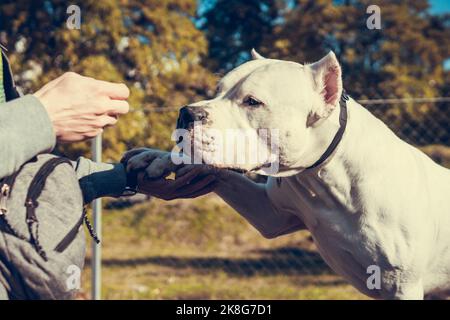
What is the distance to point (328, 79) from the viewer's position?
1.83m

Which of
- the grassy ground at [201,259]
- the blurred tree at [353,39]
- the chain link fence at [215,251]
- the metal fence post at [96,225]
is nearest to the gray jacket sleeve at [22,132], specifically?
the metal fence post at [96,225]

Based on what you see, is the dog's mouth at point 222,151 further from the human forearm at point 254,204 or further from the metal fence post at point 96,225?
the metal fence post at point 96,225

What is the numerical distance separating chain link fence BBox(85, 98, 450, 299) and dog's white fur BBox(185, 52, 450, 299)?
9.35 feet

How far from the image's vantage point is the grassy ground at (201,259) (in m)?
5.08

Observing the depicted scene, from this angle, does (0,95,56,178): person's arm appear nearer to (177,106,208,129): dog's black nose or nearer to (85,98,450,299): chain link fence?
(177,106,208,129): dog's black nose

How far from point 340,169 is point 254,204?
0.40m

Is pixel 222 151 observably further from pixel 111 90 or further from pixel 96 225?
Result: pixel 96 225

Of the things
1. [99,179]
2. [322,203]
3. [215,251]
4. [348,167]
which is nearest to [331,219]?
[322,203]

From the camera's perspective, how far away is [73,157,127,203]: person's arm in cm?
189

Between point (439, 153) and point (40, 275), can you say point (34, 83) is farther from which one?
point (40, 275)

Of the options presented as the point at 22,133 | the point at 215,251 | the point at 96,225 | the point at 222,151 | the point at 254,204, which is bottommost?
the point at 215,251

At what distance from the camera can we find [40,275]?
140 cm

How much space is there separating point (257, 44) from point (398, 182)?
19.0 ft

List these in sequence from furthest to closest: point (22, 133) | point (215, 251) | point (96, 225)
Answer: point (215, 251), point (96, 225), point (22, 133)
